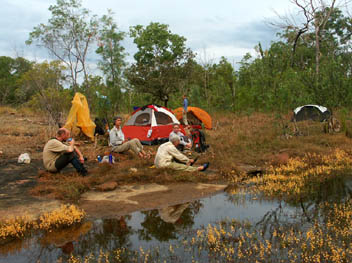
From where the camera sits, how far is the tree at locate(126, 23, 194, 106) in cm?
2197

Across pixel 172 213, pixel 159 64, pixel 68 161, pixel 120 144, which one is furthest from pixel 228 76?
pixel 172 213

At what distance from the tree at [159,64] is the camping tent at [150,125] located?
25.2ft

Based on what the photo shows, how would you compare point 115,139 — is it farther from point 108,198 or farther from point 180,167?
point 108,198

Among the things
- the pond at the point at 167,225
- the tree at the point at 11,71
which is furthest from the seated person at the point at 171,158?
the tree at the point at 11,71

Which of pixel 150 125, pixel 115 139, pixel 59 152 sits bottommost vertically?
pixel 59 152

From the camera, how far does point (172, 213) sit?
6059mm

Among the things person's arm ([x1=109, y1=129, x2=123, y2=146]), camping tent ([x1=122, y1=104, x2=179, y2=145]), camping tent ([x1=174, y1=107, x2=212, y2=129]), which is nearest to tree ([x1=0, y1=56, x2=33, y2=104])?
camping tent ([x1=174, y1=107, x2=212, y2=129])

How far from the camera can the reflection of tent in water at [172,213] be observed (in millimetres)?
5801

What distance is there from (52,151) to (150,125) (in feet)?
19.9

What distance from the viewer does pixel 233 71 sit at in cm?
2608

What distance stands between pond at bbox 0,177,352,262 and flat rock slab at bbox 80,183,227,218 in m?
0.23

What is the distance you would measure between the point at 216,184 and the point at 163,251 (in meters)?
3.59

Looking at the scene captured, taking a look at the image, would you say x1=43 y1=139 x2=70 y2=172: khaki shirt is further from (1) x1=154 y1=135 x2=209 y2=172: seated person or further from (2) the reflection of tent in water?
(2) the reflection of tent in water

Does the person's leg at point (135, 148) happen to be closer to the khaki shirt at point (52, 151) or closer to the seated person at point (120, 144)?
the seated person at point (120, 144)
